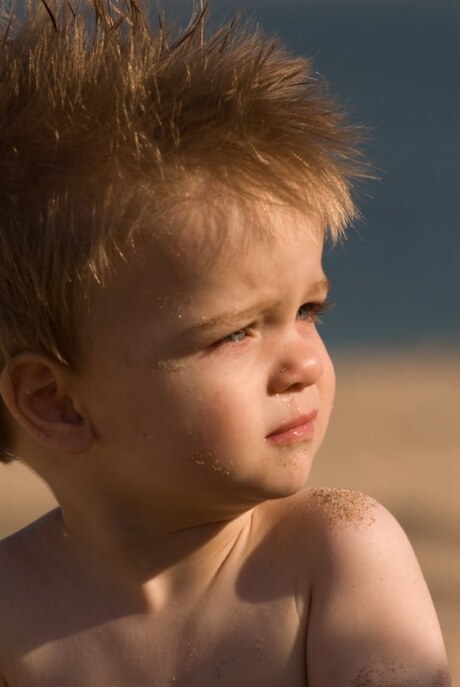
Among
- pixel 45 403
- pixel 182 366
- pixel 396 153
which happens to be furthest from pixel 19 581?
pixel 396 153

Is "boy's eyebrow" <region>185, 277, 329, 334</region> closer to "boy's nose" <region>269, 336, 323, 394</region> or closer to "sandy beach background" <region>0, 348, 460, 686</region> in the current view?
"boy's nose" <region>269, 336, 323, 394</region>

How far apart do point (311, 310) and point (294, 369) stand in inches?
6.0

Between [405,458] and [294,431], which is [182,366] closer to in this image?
[294,431]

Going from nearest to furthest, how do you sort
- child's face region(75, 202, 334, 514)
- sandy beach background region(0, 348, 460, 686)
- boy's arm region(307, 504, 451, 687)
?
child's face region(75, 202, 334, 514) < boy's arm region(307, 504, 451, 687) < sandy beach background region(0, 348, 460, 686)

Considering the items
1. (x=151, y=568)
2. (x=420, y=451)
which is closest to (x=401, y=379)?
(x=420, y=451)

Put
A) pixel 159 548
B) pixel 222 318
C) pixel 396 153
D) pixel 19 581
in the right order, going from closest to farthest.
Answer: pixel 222 318 → pixel 159 548 → pixel 19 581 → pixel 396 153

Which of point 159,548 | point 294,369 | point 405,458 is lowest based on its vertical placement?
point 159,548

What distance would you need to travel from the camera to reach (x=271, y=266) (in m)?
2.58

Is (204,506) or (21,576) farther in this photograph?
(21,576)

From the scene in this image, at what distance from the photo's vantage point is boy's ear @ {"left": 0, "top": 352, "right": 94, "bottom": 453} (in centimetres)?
268

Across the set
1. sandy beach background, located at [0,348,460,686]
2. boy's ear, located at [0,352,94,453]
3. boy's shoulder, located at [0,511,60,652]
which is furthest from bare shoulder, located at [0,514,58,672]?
sandy beach background, located at [0,348,460,686]

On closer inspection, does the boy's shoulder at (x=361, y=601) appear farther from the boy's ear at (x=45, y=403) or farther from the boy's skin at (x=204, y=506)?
the boy's ear at (x=45, y=403)

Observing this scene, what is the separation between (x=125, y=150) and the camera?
2.59 meters

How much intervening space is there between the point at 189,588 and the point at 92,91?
32.2 inches
